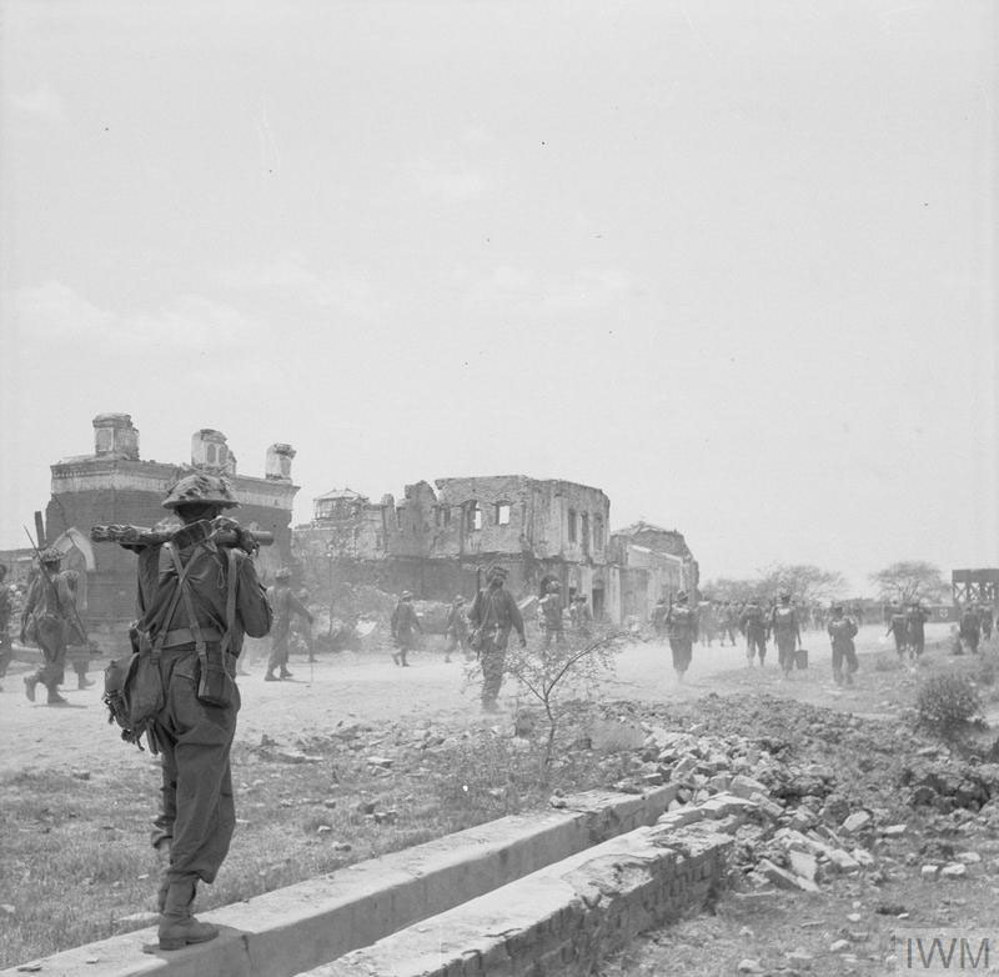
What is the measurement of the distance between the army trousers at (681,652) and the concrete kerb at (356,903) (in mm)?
13751

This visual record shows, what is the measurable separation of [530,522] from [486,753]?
90.3 feet

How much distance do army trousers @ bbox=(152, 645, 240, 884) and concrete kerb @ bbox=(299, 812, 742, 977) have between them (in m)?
0.69

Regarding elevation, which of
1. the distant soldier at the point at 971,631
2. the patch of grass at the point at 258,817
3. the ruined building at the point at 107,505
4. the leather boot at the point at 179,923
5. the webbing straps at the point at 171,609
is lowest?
the patch of grass at the point at 258,817

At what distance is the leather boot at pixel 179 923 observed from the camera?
14.5 feet

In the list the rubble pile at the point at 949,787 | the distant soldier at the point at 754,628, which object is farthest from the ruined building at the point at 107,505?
the rubble pile at the point at 949,787

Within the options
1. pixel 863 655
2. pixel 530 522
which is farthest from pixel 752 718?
pixel 530 522

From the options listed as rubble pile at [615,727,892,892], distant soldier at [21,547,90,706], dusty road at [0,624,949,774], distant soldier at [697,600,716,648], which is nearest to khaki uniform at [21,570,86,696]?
distant soldier at [21,547,90,706]

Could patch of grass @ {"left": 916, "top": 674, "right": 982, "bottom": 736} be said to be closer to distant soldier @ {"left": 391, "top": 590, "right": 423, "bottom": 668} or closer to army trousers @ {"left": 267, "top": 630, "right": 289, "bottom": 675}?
army trousers @ {"left": 267, "top": 630, "right": 289, "bottom": 675}

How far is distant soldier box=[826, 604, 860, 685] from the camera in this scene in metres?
22.0

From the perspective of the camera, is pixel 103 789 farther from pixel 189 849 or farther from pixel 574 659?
pixel 189 849

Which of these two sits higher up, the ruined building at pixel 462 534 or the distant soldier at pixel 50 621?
the ruined building at pixel 462 534

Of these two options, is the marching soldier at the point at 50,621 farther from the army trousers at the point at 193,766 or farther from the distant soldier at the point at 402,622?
the distant soldier at the point at 402,622

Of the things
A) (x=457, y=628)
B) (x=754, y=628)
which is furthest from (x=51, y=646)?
(x=754, y=628)

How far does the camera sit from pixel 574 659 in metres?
10.6
